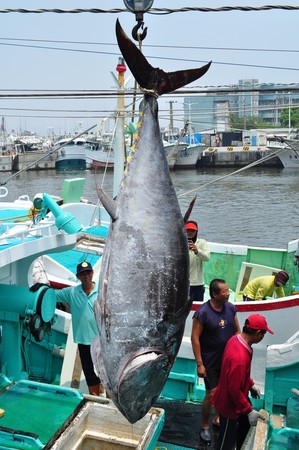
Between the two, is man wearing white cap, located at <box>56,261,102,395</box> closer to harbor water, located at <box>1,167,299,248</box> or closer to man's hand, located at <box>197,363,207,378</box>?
man's hand, located at <box>197,363,207,378</box>

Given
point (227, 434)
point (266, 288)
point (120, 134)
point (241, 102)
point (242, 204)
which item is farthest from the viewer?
point (242, 204)

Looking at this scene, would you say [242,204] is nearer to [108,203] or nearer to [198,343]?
[198,343]

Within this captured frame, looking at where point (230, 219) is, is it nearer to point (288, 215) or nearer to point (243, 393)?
point (288, 215)

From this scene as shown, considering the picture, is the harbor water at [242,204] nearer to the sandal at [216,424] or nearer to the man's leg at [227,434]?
the sandal at [216,424]

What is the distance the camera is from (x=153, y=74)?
213 centimetres

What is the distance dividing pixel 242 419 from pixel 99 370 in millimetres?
2239

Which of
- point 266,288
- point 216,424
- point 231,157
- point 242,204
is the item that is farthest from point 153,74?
point 231,157

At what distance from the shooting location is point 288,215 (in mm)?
20359

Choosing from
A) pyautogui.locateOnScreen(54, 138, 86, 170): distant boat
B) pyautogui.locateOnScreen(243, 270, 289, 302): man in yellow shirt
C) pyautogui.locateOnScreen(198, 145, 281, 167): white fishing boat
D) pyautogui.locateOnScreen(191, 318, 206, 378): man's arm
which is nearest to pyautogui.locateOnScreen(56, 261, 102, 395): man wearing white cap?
pyautogui.locateOnScreen(191, 318, 206, 378): man's arm

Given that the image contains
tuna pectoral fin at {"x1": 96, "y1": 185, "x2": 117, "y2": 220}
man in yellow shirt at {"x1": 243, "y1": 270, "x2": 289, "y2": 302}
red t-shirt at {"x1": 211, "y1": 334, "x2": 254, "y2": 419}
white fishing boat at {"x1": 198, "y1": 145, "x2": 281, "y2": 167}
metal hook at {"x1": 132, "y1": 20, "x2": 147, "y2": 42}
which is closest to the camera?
tuna pectoral fin at {"x1": 96, "y1": 185, "x2": 117, "y2": 220}

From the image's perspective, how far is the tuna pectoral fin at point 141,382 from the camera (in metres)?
1.93

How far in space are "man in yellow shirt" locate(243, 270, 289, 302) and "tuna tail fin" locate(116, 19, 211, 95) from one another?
4.69 m

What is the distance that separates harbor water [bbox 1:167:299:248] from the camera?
1734 centimetres

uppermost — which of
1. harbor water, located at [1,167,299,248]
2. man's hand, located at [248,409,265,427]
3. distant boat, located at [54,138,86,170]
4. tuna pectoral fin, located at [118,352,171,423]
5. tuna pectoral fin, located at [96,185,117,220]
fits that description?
tuna pectoral fin, located at [96,185,117,220]
